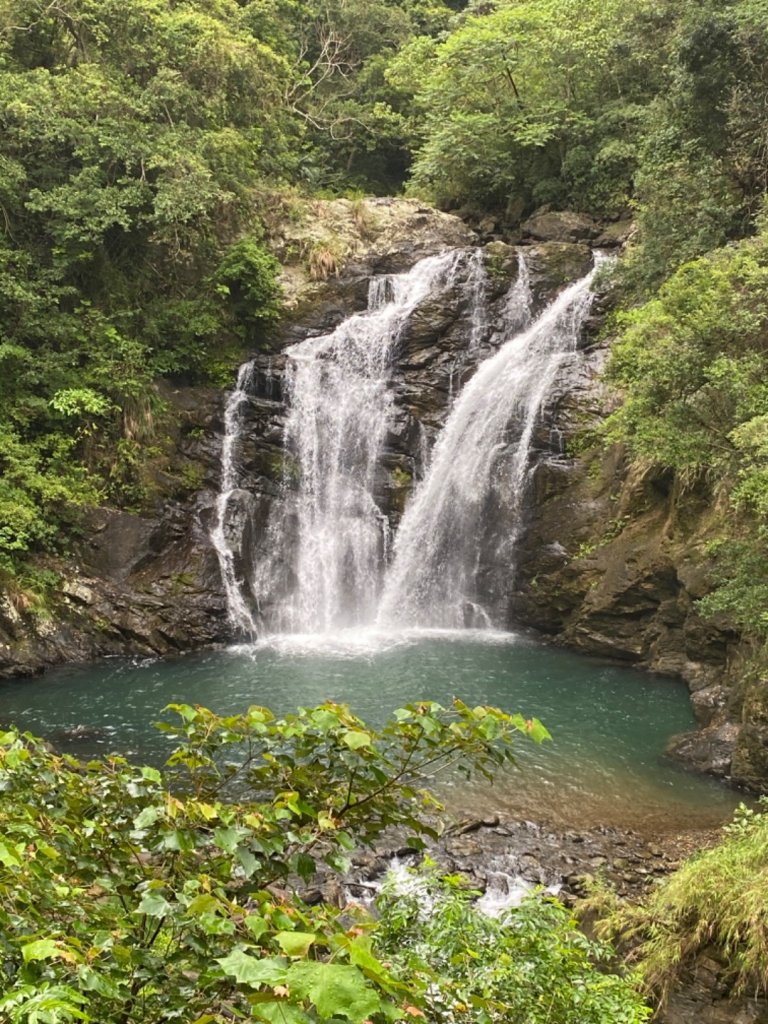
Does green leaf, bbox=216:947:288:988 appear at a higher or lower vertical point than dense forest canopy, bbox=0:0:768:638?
lower

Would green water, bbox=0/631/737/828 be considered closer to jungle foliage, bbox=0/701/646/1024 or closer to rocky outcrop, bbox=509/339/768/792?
rocky outcrop, bbox=509/339/768/792

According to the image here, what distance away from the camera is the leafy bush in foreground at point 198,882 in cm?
169

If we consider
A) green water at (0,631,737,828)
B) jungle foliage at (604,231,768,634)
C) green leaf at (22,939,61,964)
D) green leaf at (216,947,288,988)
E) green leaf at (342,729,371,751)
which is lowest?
green water at (0,631,737,828)

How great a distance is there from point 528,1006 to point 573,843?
5359mm

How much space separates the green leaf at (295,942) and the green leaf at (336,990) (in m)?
0.08

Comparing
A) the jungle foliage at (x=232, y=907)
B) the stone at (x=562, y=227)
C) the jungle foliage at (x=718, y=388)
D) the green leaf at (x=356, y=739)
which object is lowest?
the jungle foliage at (x=232, y=907)

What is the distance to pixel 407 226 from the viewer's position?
78.7ft

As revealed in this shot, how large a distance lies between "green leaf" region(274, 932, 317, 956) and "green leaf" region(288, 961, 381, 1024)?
0.28 ft

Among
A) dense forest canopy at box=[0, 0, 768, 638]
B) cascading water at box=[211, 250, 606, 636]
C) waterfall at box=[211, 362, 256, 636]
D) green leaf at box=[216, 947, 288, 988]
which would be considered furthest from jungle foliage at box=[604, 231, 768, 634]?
waterfall at box=[211, 362, 256, 636]

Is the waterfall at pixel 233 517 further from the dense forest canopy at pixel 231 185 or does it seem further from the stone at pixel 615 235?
the stone at pixel 615 235

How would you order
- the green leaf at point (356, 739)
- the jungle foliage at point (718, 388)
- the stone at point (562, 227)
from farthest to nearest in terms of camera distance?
the stone at point (562, 227)
the jungle foliage at point (718, 388)
the green leaf at point (356, 739)

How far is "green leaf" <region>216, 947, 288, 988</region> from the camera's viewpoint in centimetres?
160

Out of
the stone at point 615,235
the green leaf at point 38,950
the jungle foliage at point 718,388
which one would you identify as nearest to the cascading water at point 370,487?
the stone at point 615,235

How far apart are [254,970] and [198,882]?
0.76 m
